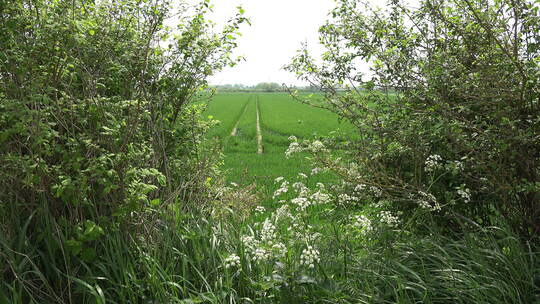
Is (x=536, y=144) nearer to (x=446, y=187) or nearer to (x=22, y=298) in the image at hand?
(x=446, y=187)

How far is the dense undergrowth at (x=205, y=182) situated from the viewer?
3.17 meters

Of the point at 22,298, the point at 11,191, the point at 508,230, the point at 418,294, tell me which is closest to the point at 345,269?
the point at 418,294

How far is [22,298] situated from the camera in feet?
10.7

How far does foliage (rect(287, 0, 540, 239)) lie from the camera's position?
3494 millimetres

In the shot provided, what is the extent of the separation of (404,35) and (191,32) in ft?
7.49

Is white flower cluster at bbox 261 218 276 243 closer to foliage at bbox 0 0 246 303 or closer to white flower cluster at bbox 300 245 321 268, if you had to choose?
white flower cluster at bbox 300 245 321 268

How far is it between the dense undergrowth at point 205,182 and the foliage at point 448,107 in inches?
1.0

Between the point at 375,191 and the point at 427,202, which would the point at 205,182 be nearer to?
the point at 375,191

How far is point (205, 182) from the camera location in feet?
15.5

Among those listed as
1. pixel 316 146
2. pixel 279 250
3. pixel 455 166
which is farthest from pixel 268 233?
pixel 455 166

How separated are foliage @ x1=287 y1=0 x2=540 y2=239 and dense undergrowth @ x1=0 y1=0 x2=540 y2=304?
2 centimetres

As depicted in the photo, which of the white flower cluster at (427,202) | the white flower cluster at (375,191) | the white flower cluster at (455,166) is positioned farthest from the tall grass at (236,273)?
the white flower cluster at (455,166)

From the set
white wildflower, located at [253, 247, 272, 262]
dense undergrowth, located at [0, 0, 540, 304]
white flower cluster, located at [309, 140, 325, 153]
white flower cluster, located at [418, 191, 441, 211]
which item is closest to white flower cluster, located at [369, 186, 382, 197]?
dense undergrowth, located at [0, 0, 540, 304]

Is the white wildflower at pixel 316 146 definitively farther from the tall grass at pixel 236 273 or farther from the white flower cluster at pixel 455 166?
the white flower cluster at pixel 455 166
